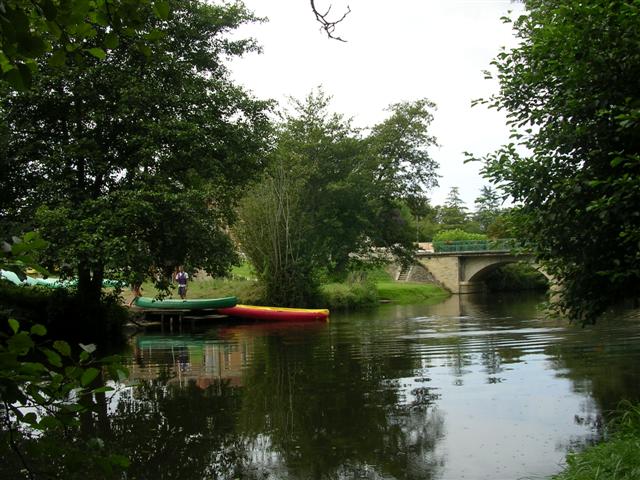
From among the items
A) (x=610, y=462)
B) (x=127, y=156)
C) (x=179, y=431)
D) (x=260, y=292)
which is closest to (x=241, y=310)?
(x=260, y=292)

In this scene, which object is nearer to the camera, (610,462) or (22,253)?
(22,253)

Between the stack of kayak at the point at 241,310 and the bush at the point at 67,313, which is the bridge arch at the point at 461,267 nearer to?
the stack of kayak at the point at 241,310

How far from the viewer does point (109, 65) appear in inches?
588

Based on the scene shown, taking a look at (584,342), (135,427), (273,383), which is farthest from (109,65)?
(584,342)

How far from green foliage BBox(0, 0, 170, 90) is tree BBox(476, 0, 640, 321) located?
171 inches

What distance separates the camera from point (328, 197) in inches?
1366

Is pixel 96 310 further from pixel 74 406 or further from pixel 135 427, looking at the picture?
pixel 74 406

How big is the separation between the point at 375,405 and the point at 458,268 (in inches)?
1633

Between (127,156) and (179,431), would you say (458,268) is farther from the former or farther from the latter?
(179,431)

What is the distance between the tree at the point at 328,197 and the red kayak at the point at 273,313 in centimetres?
299

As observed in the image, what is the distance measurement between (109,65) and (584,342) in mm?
13277

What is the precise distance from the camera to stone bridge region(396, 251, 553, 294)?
157ft

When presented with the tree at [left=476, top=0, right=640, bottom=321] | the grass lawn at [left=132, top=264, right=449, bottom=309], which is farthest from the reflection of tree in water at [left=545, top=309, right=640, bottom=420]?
the grass lawn at [left=132, top=264, right=449, bottom=309]

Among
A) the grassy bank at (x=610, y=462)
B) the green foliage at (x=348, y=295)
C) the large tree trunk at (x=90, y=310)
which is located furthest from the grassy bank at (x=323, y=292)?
the grassy bank at (x=610, y=462)
